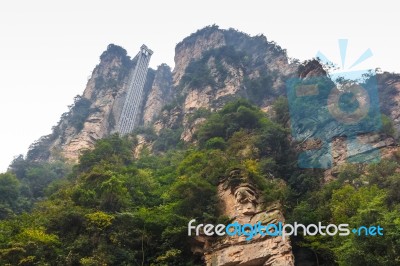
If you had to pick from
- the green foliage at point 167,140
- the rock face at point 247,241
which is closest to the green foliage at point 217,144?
the rock face at point 247,241

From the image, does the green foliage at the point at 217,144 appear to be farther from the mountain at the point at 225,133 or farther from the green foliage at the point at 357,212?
the green foliage at the point at 357,212

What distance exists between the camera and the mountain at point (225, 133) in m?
17.3

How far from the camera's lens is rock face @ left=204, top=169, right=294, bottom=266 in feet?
49.5

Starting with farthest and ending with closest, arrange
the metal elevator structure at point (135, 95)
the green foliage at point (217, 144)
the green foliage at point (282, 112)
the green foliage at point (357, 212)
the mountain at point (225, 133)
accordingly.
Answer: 1. the metal elevator structure at point (135, 95)
2. the green foliage at point (282, 112)
3. the green foliage at point (217, 144)
4. the mountain at point (225, 133)
5. the green foliage at point (357, 212)

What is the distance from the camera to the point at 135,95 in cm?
6600

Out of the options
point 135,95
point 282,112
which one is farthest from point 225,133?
point 135,95

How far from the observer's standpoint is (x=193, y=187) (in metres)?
18.8

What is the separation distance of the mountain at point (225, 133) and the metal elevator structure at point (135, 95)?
1.12 meters

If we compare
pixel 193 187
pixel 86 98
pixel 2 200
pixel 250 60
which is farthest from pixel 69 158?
pixel 193 187

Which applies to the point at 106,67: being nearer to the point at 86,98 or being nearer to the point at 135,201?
the point at 86,98

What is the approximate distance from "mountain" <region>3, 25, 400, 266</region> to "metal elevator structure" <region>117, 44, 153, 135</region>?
44.0 inches

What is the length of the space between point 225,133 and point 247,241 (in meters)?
15.4

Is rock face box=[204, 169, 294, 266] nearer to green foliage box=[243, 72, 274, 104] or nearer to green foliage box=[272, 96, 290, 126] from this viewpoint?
green foliage box=[272, 96, 290, 126]

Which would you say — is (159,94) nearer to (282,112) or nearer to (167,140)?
(167,140)
